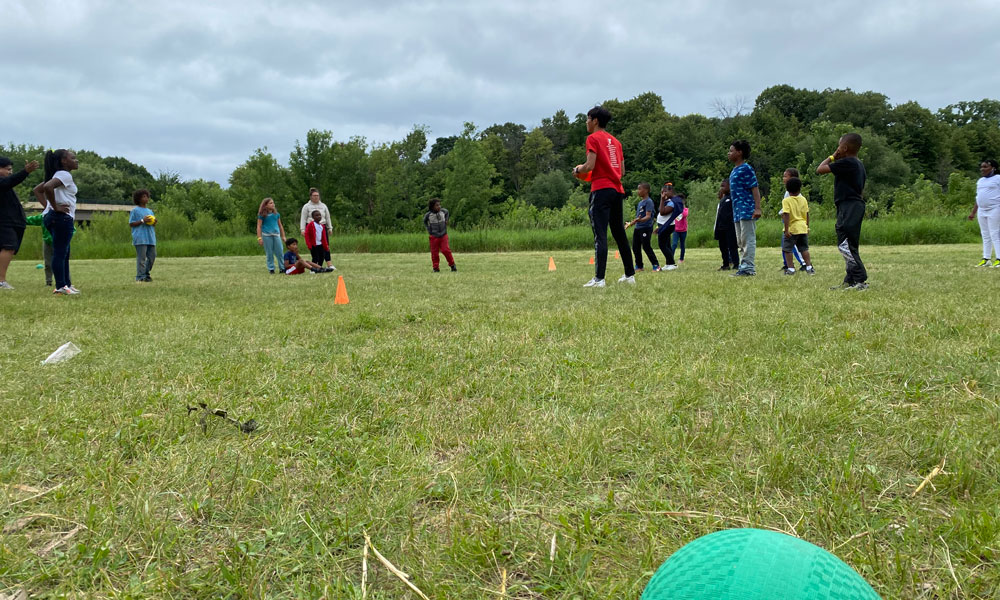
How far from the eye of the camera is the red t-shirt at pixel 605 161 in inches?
293

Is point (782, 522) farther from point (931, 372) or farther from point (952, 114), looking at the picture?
point (952, 114)

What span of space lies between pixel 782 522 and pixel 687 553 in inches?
26.0

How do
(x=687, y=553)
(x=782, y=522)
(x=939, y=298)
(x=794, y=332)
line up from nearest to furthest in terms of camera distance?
(x=687, y=553) → (x=782, y=522) → (x=794, y=332) → (x=939, y=298)

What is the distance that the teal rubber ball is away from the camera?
1.00 meters

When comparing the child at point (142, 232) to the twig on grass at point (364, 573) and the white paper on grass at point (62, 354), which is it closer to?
the white paper on grass at point (62, 354)

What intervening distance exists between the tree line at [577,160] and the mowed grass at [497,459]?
27.7 metres

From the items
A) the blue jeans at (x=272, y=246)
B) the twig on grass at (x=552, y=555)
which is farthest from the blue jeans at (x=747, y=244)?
the blue jeans at (x=272, y=246)

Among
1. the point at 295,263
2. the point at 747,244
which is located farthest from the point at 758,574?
the point at 295,263

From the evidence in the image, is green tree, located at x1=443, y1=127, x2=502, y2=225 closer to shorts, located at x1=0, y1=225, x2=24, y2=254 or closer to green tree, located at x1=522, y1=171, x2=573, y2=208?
green tree, located at x1=522, y1=171, x2=573, y2=208

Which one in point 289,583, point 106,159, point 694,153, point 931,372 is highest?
point 106,159

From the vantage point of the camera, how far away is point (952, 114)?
80562mm

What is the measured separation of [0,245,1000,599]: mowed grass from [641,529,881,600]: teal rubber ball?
0.32m

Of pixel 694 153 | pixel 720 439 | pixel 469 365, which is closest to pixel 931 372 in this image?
pixel 720 439

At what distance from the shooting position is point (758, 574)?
1023 millimetres
